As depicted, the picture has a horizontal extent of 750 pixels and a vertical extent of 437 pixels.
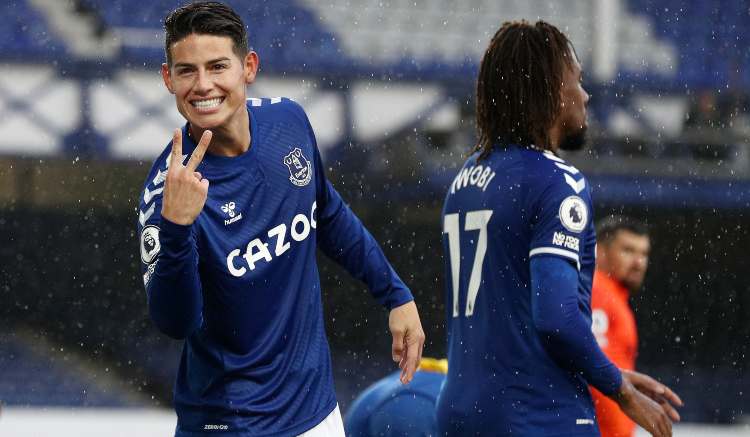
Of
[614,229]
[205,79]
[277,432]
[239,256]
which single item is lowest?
[614,229]

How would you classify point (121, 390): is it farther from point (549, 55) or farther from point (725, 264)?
point (549, 55)

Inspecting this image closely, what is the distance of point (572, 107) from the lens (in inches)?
92.7

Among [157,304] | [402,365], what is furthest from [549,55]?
[157,304]

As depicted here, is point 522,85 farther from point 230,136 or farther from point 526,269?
point 230,136

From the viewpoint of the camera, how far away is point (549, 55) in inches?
92.8

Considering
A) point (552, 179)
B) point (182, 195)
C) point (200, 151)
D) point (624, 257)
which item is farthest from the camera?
point (624, 257)

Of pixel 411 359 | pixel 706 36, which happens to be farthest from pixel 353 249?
pixel 706 36

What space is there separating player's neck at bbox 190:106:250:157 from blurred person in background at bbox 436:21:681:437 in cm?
47

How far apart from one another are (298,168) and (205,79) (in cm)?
29

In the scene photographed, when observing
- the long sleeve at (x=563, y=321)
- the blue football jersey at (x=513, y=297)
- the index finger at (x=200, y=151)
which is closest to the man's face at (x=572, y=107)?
the blue football jersey at (x=513, y=297)

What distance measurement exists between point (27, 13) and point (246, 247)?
10.2 meters

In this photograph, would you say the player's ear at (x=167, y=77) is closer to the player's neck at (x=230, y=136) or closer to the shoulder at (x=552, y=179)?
the player's neck at (x=230, y=136)

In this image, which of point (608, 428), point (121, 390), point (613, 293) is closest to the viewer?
point (608, 428)

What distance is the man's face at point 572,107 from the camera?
2348mm
